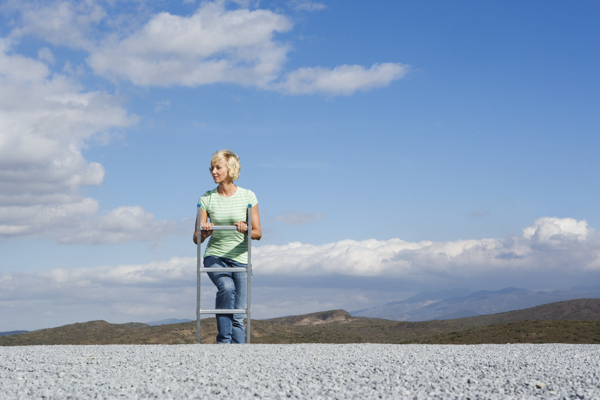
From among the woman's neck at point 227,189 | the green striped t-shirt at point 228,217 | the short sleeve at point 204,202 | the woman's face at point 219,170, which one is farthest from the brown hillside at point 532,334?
the woman's face at point 219,170

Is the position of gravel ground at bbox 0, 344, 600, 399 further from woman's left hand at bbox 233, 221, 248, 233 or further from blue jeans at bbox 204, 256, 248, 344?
woman's left hand at bbox 233, 221, 248, 233

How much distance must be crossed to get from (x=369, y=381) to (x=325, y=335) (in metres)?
26.8

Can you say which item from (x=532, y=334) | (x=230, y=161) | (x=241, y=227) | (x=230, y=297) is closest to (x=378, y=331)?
(x=532, y=334)

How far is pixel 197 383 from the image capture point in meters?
5.41

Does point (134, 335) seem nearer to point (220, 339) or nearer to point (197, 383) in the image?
point (220, 339)

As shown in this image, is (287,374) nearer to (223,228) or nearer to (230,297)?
(230,297)

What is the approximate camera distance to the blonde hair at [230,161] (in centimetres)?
873

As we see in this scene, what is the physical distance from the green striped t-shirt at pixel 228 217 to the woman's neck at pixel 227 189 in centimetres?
6

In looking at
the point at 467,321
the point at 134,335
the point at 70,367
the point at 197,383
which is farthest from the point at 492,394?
the point at 467,321

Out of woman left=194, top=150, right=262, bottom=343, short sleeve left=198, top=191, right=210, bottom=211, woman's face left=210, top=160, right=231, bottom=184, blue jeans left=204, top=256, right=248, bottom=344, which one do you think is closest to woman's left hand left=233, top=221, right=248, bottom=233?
woman left=194, top=150, right=262, bottom=343

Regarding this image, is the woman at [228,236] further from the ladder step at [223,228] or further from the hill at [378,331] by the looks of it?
the hill at [378,331]

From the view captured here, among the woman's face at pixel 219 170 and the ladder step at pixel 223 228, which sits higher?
the woman's face at pixel 219 170

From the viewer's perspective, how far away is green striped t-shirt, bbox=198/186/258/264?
29.0 ft

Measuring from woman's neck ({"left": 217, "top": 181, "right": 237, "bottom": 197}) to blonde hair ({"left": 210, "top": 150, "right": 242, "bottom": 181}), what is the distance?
0.15 metres
